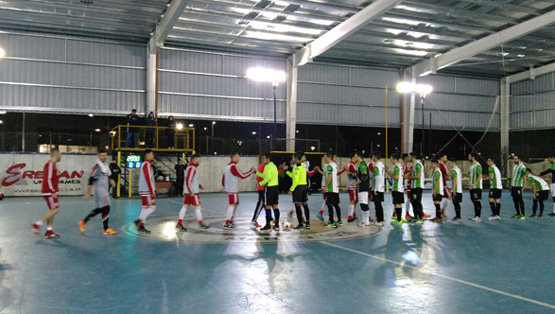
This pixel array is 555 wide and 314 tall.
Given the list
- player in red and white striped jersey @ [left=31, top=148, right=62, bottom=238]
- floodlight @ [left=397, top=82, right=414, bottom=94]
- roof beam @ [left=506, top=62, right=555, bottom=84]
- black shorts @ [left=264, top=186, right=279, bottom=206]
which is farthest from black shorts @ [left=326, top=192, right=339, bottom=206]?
roof beam @ [left=506, top=62, right=555, bottom=84]

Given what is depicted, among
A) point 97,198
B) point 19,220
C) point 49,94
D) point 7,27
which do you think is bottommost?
point 19,220

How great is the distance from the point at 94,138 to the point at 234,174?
17.9 meters

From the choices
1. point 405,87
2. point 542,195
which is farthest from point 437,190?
point 405,87

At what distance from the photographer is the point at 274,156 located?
2953 cm

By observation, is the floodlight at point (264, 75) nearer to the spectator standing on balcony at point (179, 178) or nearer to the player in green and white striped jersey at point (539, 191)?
the spectator standing on balcony at point (179, 178)

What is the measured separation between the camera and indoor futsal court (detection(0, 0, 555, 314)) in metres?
6.01

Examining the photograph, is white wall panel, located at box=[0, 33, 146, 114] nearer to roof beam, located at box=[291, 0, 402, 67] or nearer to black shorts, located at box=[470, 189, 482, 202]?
roof beam, located at box=[291, 0, 402, 67]

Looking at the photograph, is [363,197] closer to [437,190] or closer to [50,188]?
[437,190]

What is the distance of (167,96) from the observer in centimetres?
2895

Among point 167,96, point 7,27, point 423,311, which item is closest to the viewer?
point 423,311

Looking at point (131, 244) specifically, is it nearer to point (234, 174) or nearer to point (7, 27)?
point (234, 174)

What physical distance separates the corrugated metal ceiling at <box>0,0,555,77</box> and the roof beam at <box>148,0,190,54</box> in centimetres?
46

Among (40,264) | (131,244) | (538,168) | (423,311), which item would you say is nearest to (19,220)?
(131,244)

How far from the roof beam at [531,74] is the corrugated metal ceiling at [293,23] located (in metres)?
2.53
